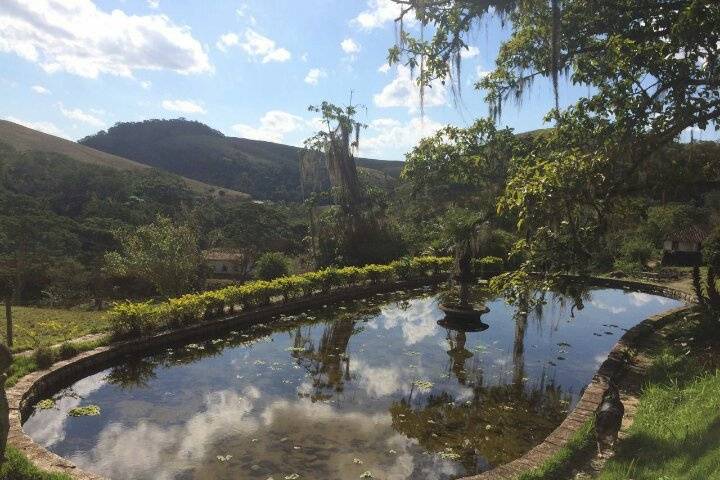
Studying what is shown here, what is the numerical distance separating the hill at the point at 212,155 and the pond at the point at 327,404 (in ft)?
264

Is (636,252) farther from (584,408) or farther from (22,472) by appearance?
(22,472)

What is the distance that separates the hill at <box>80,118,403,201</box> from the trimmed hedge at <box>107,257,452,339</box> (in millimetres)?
72115

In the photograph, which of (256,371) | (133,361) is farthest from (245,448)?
(133,361)

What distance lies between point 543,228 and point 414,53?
3998 millimetres

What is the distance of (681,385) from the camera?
7.39 metres

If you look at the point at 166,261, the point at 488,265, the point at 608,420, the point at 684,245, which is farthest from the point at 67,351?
the point at 684,245

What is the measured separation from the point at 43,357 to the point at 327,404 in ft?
16.6

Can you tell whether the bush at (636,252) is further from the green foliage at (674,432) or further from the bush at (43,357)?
the bush at (43,357)

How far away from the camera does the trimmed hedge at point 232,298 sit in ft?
36.2

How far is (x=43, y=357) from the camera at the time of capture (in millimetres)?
8758

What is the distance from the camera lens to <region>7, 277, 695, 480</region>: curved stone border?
5461 millimetres

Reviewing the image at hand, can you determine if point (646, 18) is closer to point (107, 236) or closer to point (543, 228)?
point (543, 228)

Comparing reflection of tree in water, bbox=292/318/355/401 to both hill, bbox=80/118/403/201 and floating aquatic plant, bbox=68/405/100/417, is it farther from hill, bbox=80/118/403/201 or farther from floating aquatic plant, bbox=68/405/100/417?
hill, bbox=80/118/403/201

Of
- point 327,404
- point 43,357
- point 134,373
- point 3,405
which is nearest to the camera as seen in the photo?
point 3,405
